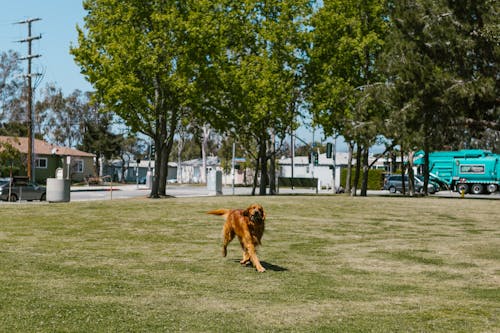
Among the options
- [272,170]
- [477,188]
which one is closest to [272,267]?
[272,170]

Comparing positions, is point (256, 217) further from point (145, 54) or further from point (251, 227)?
point (145, 54)

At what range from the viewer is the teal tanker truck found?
5988cm

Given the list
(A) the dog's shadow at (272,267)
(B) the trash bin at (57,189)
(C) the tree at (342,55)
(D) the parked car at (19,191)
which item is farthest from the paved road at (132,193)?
(A) the dog's shadow at (272,267)

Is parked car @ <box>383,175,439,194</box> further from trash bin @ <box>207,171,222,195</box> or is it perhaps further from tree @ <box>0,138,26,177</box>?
tree @ <box>0,138,26,177</box>

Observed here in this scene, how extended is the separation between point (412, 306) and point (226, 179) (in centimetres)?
9004

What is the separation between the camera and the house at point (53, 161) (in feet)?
234

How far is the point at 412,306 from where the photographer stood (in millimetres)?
8375

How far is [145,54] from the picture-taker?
1501 inches

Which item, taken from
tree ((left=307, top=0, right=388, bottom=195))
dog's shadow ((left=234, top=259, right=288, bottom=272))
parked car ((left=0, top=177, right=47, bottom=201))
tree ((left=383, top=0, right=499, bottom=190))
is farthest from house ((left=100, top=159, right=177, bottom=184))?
dog's shadow ((left=234, top=259, right=288, bottom=272))

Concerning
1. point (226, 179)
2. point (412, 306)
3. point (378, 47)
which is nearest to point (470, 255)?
point (412, 306)

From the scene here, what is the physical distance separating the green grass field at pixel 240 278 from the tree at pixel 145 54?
60.0 feet

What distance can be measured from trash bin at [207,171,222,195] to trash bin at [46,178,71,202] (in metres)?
18.1

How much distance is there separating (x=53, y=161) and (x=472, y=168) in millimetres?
43892

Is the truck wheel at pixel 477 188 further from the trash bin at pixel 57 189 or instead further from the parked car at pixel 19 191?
the trash bin at pixel 57 189
